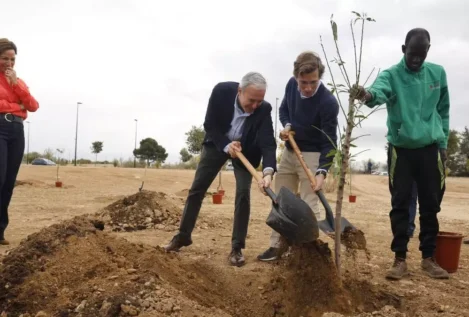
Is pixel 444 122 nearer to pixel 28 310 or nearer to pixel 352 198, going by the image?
pixel 28 310

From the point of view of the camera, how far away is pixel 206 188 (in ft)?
14.3

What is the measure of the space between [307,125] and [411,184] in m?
1.02

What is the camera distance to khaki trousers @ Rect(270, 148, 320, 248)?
402 centimetres

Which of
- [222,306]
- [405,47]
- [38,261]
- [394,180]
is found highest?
[405,47]

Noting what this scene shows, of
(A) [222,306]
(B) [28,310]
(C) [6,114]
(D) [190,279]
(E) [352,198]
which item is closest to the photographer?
(B) [28,310]

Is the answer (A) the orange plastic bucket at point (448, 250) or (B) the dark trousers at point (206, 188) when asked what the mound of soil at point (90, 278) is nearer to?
(B) the dark trousers at point (206, 188)

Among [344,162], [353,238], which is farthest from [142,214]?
[344,162]

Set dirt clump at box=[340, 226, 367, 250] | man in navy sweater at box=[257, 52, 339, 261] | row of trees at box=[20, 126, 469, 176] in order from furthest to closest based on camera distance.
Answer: row of trees at box=[20, 126, 469, 176], man in navy sweater at box=[257, 52, 339, 261], dirt clump at box=[340, 226, 367, 250]

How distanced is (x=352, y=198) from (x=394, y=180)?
9.07m

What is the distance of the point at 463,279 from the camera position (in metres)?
3.92

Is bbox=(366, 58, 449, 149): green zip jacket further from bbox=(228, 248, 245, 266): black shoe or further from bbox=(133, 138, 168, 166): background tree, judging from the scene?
bbox=(133, 138, 168, 166): background tree

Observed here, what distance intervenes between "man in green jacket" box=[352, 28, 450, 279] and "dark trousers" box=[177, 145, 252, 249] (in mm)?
1275

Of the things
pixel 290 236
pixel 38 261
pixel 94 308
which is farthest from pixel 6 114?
pixel 290 236

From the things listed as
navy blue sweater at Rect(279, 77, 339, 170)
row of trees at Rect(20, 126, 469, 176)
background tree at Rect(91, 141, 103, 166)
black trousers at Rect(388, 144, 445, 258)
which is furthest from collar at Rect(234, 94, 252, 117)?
background tree at Rect(91, 141, 103, 166)
